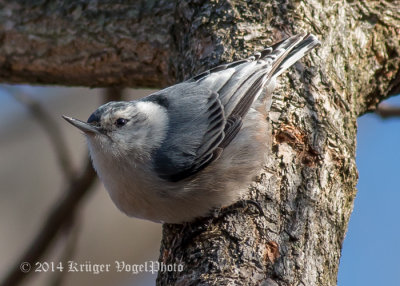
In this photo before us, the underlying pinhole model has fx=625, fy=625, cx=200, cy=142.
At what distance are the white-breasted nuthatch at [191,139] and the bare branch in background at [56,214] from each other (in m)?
0.61

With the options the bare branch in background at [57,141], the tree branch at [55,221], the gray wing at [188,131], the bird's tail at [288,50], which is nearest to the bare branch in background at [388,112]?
the bird's tail at [288,50]

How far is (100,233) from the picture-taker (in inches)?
216

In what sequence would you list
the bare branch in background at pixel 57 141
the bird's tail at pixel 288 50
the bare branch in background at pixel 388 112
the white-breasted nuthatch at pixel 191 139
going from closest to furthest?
the white-breasted nuthatch at pixel 191 139
the bird's tail at pixel 288 50
the bare branch in background at pixel 57 141
the bare branch in background at pixel 388 112

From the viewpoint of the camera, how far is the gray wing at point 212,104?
3109 mm

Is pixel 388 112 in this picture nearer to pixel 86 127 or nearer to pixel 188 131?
pixel 188 131

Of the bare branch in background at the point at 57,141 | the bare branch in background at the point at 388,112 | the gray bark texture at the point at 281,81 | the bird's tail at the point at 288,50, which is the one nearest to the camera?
the gray bark texture at the point at 281,81

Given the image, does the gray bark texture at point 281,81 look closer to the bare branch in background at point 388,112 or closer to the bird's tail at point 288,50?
the bird's tail at point 288,50

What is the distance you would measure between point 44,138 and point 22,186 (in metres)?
0.50

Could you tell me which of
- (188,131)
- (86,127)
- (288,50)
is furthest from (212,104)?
(86,127)

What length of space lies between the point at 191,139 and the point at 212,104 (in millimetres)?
279

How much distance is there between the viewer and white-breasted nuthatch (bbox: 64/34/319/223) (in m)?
3.04

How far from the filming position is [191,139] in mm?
3182

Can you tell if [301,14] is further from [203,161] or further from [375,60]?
[203,161]

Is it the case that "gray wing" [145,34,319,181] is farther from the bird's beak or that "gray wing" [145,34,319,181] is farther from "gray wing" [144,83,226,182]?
the bird's beak
